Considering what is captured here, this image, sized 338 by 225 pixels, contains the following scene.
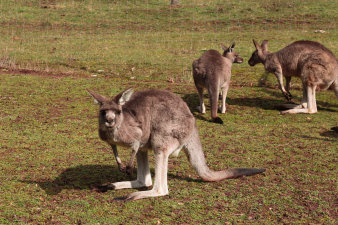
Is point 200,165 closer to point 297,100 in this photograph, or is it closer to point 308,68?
point 308,68

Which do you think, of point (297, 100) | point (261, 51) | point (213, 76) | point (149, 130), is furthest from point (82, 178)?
point (261, 51)

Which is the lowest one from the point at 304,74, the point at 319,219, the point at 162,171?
the point at 319,219

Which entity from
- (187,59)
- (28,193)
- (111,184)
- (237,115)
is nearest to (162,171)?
(111,184)

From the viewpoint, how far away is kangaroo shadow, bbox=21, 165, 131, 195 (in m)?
4.34

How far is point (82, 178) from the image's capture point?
4.61 m

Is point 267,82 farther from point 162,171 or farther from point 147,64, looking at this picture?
point 162,171

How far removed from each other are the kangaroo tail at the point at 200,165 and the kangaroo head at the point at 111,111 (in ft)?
2.75

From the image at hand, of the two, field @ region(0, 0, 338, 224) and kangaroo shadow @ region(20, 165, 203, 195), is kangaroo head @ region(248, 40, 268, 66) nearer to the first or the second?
field @ region(0, 0, 338, 224)

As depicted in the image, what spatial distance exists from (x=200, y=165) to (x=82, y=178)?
126 centimetres

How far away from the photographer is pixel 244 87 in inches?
381

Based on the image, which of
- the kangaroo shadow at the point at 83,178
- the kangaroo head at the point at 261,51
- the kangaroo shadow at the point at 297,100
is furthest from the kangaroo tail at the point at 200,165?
the kangaroo head at the point at 261,51

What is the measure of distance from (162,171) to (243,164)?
1.42m

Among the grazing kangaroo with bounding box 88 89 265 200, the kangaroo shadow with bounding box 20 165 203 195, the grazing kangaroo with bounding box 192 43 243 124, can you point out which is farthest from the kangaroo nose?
the grazing kangaroo with bounding box 192 43 243 124

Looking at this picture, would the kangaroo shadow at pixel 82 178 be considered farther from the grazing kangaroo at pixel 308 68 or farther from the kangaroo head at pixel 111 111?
the grazing kangaroo at pixel 308 68
